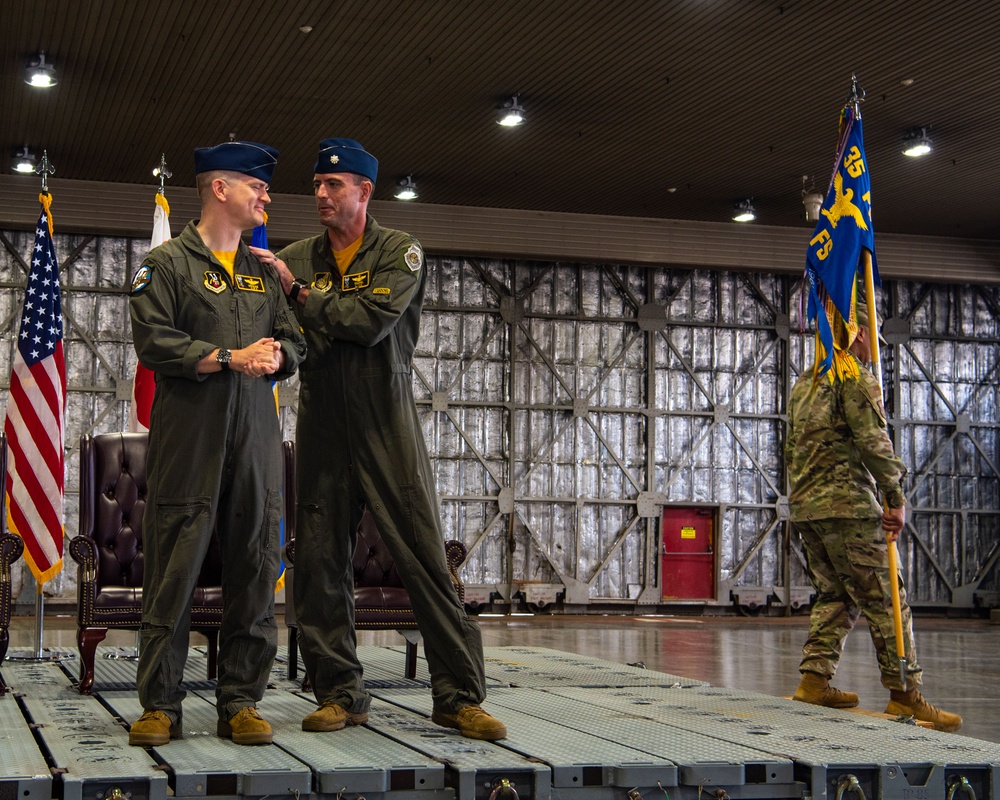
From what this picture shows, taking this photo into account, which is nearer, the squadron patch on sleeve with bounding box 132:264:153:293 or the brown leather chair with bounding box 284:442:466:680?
the squadron patch on sleeve with bounding box 132:264:153:293

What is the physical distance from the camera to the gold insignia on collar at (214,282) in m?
4.03

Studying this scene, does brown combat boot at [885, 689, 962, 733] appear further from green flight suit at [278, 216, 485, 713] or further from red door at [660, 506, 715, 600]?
red door at [660, 506, 715, 600]

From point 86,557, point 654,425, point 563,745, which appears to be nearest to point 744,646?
point 654,425

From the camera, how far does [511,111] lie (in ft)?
Answer: 39.9

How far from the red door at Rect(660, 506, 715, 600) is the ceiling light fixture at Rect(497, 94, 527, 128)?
660 cm

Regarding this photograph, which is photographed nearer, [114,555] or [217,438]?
[217,438]

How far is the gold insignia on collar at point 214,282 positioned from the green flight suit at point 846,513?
126 inches

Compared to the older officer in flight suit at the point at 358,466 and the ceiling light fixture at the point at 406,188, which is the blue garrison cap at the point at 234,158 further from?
the ceiling light fixture at the point at 406,188

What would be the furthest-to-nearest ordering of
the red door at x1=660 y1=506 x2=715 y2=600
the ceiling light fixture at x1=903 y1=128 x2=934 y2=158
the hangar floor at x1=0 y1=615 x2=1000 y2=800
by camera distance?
the red door at x1=660 y1=506 x2=715 y2=600 → the ceiling light fixture at x1=903 y1=128 x2=934 y2=158 → the hangar floor at x1=0 y1=615 x2=1000 y2=800

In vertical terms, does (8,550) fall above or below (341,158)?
below

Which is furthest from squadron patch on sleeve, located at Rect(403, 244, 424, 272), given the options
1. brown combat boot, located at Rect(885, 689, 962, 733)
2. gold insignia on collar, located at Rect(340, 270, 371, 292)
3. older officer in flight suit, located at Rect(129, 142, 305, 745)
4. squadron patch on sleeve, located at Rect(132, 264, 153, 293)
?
brown combat boot, located at Rect(885, 689, 962, 733)

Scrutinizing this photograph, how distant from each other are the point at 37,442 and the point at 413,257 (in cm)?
482

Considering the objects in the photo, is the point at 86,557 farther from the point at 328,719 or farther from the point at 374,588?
the point at 328,719

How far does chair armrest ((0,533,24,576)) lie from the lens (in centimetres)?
587
